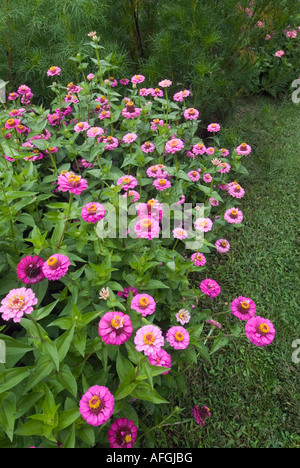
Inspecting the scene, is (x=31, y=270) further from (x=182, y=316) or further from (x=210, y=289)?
(x=210, y=289)

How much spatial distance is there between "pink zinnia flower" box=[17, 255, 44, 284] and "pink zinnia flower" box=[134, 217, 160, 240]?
1.10 ft

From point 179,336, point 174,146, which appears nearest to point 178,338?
point 179,336

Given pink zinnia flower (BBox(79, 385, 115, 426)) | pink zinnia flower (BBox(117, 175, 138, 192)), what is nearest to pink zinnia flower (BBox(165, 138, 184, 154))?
pink zinnia flower (BBox(117, 175, 138, 192))

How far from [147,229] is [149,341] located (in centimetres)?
38

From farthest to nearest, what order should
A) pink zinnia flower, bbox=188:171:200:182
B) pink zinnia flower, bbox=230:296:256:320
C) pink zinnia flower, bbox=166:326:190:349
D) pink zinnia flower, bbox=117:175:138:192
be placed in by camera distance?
pink zinnia flower, bbox=188:171:200:182 < pink zinnia flower, bbox=117:175:138:192 < pink zinnia flower, bbox=230:296:256:320 < pink zinnia flower, bbox=166:326:190:349

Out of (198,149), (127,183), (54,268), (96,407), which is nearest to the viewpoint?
(96,407)

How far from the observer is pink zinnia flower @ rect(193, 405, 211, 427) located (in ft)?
4.27

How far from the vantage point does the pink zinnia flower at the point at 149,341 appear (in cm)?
82

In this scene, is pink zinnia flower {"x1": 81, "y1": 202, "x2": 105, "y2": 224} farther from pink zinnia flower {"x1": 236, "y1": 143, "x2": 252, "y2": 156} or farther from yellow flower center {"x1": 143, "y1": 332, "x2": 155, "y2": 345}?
pink zinnia flower {"x1": 236, "y1": 143, "x2": 252, "y2": 156}

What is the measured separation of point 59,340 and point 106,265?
0.89 ft

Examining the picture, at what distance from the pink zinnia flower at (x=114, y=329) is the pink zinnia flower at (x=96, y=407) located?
129 mm

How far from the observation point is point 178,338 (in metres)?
1.02
